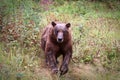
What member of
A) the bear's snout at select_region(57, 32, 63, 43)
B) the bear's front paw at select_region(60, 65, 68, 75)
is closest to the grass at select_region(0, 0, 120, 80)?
the bear's front paw at select_region(60, 65, 68, 75)

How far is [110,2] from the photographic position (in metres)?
17.3

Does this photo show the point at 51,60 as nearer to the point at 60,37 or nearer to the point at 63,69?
the point at 63,69

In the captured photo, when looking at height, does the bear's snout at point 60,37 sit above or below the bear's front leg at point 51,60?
above

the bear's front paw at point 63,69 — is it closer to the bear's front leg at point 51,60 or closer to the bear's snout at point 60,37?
the bear's front leg at point 51,60

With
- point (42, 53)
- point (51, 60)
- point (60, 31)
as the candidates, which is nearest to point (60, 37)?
point (60, 31)

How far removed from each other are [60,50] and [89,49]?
1748 mm

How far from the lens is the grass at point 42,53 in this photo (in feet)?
26.4

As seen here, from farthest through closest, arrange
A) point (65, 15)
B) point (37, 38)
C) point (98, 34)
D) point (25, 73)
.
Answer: point (65, 15) < point (98, 34) < point (37, 38) < point (25, 73)

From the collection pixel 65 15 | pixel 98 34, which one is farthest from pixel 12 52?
pixel 65 15

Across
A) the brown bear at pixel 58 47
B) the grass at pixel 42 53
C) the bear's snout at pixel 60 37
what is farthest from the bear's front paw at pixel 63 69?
the bear's snout at pixel 60 37

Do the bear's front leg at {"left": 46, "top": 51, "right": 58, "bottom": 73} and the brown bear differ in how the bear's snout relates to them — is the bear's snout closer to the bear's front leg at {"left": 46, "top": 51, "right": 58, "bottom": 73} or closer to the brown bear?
the brown bear

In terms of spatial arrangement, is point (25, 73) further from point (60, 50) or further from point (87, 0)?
point (87, 0)

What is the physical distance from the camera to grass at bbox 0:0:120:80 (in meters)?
8.05

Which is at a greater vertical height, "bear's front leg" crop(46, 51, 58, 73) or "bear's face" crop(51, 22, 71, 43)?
"bear's face" crop(51, 22, 71, 43)
